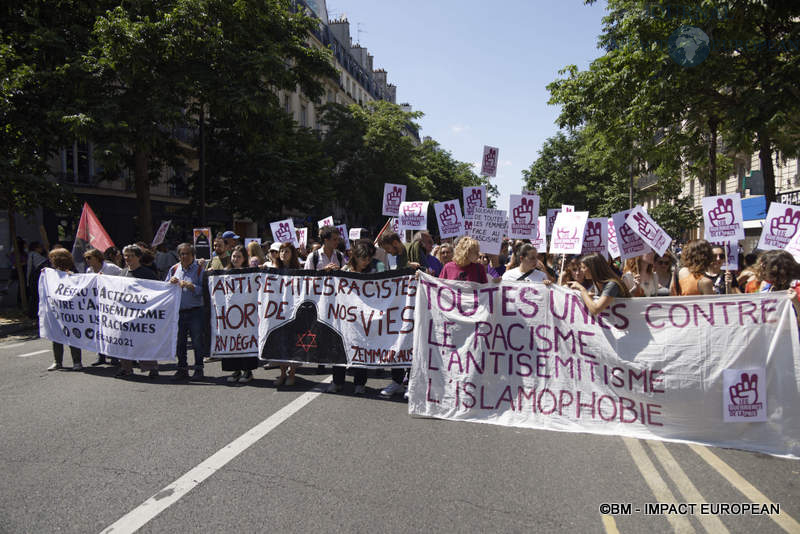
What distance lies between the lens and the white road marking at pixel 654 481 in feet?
11.8

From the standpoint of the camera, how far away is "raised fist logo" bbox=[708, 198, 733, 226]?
8.00 m

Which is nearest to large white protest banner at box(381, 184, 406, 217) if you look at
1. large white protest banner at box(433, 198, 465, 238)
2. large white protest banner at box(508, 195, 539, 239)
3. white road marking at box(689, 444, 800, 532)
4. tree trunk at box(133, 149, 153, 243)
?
large white protest banner at box(433, 198, 465, 238)

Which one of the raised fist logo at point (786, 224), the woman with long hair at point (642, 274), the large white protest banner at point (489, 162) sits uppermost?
the large white protest banner at point (489, 162)

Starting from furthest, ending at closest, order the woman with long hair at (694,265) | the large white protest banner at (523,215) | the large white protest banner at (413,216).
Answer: the large white protest banner at (413,216) → the large white protest banner at (523,215) → the woman with long hair at (694,265)

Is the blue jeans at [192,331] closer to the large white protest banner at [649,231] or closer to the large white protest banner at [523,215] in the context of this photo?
the large white protest banner at [523,215]

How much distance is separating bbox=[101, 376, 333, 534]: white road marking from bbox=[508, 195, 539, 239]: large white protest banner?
4.37m

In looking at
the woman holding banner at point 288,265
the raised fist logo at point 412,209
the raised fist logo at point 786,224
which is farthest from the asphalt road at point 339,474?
the raised fist logo at point 412,209

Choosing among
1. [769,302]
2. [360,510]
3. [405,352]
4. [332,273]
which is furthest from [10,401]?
[769,302]

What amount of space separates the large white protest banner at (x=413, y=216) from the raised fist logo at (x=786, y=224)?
238 inches

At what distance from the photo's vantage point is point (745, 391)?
4797 millimetres

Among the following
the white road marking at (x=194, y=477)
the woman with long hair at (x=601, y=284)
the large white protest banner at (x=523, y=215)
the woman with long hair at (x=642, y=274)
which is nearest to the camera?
the white road marking at (x=194, y=477)

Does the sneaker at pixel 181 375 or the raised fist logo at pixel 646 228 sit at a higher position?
the raised fist logo at pixel 646 228

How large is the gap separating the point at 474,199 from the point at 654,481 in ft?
26.6

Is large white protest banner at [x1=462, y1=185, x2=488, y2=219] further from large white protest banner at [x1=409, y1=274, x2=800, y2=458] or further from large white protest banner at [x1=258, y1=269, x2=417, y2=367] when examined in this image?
large white protest banner at [x1=409, y1=274, x2=800, y2=458]
